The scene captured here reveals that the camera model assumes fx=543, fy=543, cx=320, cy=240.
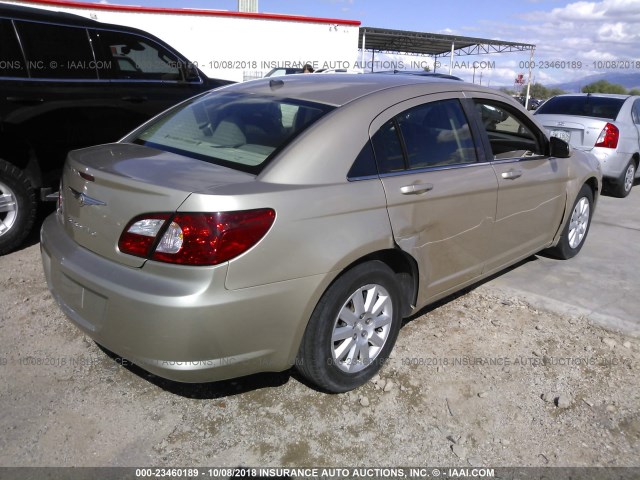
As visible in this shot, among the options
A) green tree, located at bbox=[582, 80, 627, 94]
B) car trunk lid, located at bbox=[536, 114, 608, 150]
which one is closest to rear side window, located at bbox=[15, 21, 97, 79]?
car trunk lid, located at bbox=[536, 114, 608, 150]

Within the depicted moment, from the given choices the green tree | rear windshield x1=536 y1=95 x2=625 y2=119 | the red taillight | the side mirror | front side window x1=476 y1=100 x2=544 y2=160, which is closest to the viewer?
front side window x1=476 y1=100 x2=544 y2=160

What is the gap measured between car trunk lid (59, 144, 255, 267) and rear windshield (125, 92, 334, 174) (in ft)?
0.44

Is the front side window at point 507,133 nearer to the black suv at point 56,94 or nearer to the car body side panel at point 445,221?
the car body side panel at point 445,221

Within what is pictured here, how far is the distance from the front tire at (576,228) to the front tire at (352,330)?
8.30 ft

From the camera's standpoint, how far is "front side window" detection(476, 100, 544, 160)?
386 centimetres

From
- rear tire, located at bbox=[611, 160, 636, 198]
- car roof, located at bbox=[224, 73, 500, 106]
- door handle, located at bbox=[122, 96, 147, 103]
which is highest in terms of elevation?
car roof, located at bbox=[224, 73, 500, 106]

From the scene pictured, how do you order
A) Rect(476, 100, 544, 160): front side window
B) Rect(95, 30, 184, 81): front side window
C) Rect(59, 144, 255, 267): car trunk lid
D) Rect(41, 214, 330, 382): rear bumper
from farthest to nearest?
Rect(95, 30, 184, 81): front side window → Rect(476, 100, 544, 160): front side window → Rect(59, 144, 255, 267): car trunk lid → Rect(41, 214, 330, 382): rear bumper

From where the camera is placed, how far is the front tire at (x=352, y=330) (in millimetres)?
2602

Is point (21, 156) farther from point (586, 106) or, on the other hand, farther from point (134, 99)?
point (586, 106)

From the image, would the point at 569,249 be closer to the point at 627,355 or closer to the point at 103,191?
the point at 627,355

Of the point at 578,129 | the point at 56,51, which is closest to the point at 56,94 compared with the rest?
the point at 56,51

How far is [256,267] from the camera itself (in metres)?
2.28

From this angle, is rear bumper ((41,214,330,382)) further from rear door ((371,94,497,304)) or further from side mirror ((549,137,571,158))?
side mirror ((549,137,571,158))

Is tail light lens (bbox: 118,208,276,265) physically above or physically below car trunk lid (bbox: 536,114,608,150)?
above
